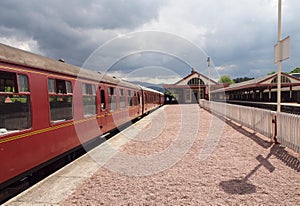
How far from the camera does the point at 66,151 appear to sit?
17.7 feet

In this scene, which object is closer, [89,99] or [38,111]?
[38,111]

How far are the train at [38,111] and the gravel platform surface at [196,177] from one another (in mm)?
1152

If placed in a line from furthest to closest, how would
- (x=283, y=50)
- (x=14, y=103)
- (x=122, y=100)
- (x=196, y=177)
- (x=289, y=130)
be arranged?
1. (x=122, y=100)
2. (x=283, y=50)
3. (x=289, y=130)
4. (x=196, y=177)
5. (x=14, y=103)

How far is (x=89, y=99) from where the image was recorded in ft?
22.2

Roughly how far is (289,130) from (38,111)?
7.04 metres

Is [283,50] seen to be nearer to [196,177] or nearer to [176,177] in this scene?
[196,177]

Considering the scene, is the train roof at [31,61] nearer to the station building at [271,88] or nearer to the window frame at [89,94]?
the window frame at [89,94]

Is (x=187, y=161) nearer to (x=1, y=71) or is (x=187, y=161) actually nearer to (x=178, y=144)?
(x=178, y=144)

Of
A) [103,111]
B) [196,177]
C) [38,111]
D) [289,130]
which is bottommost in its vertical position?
[196,177]

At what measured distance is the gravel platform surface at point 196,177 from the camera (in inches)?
140

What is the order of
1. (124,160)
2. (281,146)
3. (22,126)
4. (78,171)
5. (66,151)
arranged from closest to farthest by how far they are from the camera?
1. (22,126)
2. (78,171)
3. (66,151)
4. (124,160)
5. (281,146)

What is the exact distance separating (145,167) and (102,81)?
423 centimetres

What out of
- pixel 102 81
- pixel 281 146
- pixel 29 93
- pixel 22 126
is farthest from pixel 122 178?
pixel 281 146

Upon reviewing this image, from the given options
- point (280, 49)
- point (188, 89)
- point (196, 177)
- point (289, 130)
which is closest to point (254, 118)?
point (289, 130)
